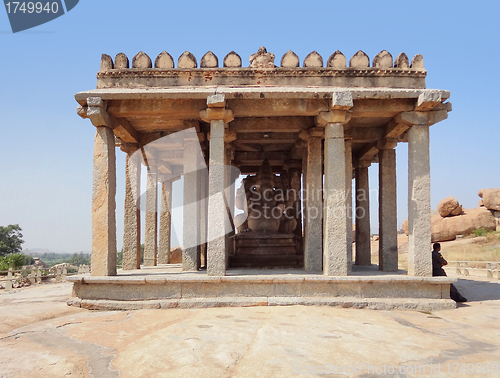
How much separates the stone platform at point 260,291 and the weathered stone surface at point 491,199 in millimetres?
28969

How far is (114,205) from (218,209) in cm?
245

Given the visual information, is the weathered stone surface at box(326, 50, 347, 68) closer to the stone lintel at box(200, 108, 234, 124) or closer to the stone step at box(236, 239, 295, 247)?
the stone lintel at box(200, 108, 234, 124)

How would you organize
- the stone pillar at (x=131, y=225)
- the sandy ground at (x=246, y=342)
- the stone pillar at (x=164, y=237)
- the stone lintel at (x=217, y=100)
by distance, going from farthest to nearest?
the stone pillar at (x=164, y=237), the stone pillar at (x=131, y=225), the stone lintel at (x=217, y=100), the sandy ground at (x=246, y=342)

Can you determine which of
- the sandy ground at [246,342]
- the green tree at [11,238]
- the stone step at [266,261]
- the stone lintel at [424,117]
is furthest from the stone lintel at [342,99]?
the green tree at [11,238]

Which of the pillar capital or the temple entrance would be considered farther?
the temple entrance

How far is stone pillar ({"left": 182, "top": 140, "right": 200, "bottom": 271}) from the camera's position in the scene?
381 inches

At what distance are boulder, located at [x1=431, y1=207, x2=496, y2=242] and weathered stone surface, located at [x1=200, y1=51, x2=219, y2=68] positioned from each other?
27.9m

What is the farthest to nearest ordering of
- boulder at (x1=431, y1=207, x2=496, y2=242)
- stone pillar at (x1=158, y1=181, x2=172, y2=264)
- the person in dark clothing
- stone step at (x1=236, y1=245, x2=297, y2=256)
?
boulder at (x1=431, y1=207, x2=496, y2=242) → stone pillar at (x1=158, y1=181, x2=172, y2=264) → stone step at (x1=236, y1=245, x2=297, y2=256) → the person in dark clothing

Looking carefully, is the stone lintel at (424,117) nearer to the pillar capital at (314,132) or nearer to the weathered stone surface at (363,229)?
the pillar capital at (314,132)

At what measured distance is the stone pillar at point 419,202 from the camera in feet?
26.8

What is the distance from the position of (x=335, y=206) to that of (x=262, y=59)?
3918 millimetres

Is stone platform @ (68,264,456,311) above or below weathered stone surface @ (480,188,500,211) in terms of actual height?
below

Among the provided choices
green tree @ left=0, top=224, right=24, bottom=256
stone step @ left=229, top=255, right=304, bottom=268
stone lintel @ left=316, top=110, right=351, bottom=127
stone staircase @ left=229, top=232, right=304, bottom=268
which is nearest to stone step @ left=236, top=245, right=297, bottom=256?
stone staircase @ left=229, top=232, right=304, bottom=268

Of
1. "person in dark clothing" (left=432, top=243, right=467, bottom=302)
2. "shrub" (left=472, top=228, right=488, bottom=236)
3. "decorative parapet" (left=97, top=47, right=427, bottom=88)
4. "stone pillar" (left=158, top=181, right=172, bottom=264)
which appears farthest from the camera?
"shrub" (left=472, top=228, right=488, bottom=236)
